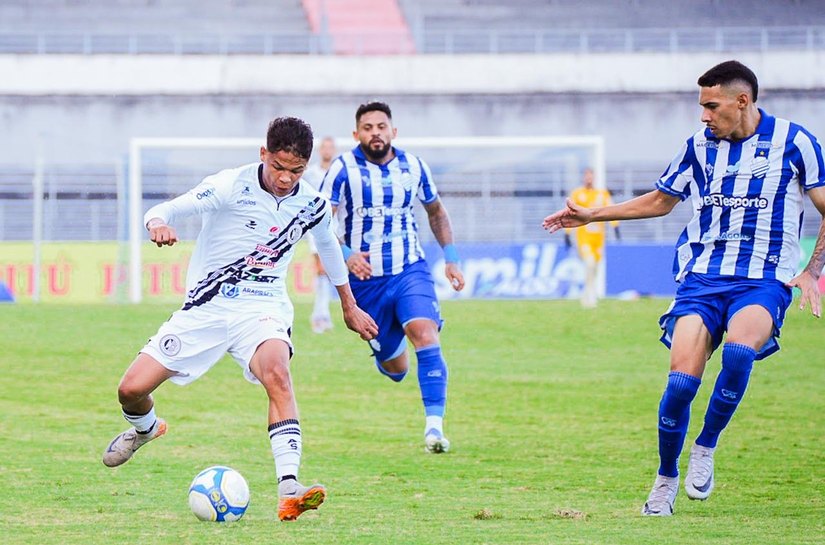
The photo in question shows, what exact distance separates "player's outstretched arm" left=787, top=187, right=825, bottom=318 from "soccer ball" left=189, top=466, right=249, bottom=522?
9.26 feet

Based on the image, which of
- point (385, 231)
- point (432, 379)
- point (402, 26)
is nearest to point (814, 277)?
point (432, 379)

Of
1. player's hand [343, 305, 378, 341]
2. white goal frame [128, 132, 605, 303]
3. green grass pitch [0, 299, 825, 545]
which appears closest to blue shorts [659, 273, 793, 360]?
green grass pitch [0, 299, 825, 545]

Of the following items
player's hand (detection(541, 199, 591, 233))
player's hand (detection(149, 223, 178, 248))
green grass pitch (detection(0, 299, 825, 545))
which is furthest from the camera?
player's hand (detection(541, 199, 591, 233))

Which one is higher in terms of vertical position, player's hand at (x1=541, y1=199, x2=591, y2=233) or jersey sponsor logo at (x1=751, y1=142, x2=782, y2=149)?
jersey sponsor logo at (x1=751, y1=142, x2=782, y2=149)

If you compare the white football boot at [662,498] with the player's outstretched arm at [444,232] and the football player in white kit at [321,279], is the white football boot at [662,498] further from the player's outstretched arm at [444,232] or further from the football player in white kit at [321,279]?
the football player in white kit at [321,279]

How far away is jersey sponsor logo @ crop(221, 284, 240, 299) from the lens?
684 centimetres

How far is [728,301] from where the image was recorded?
675 centimetres

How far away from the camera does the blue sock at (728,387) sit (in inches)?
257

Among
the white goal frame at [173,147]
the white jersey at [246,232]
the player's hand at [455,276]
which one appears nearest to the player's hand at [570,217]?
the white jersey at [246,232]

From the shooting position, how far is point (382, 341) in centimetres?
977

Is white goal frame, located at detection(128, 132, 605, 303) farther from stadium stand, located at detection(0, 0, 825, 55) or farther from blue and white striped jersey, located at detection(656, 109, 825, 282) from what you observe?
blue and white striped jersey, located at detection(656, 109, 825, 282)

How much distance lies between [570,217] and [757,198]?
0.99 meters

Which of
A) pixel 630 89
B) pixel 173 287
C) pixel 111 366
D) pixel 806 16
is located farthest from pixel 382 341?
pixel 806 16

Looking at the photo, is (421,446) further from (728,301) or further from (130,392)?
(728,301)
